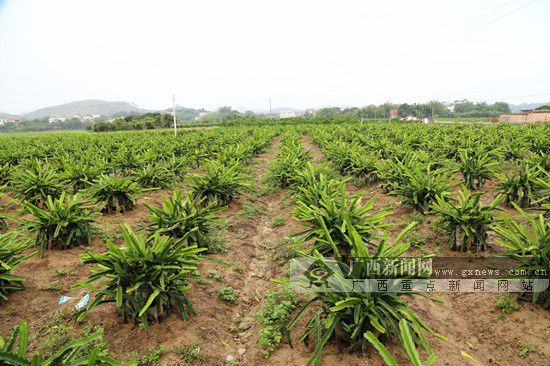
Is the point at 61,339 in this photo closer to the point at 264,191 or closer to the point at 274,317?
the point at 274,317

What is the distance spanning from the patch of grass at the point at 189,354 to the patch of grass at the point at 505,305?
322 centimetres

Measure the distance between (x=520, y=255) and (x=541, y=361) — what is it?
3.85 ft

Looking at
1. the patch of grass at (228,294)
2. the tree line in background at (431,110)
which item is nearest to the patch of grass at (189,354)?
the patch of grass at (228,294)

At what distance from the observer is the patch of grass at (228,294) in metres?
3.89

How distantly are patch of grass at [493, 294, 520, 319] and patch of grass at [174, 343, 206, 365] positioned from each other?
322 cm

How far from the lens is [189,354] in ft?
9.38

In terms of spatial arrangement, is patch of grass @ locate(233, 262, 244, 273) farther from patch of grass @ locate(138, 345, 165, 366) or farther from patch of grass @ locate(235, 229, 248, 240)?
patch of grass @ locate(138, 345, 165, 366)

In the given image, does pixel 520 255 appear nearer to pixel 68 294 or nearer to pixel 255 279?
pixel 255 279

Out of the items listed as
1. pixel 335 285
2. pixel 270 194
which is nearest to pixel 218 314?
pixel 335 285

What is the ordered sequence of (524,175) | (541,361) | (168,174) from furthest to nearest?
(168,174)
(524,175)
(541,361)

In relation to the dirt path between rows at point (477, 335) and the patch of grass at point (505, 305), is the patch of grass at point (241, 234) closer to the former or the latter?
the dirt path between rows at point (477, 335)

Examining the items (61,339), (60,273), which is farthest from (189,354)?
(60,273)

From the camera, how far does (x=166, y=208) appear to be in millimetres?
4438

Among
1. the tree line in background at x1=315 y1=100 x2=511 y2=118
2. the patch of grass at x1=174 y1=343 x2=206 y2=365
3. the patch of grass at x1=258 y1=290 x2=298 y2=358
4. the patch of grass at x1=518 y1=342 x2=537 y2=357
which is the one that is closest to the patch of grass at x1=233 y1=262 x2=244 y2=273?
the patch of grass at x1=258 y1=290 x2=298 y2=358
